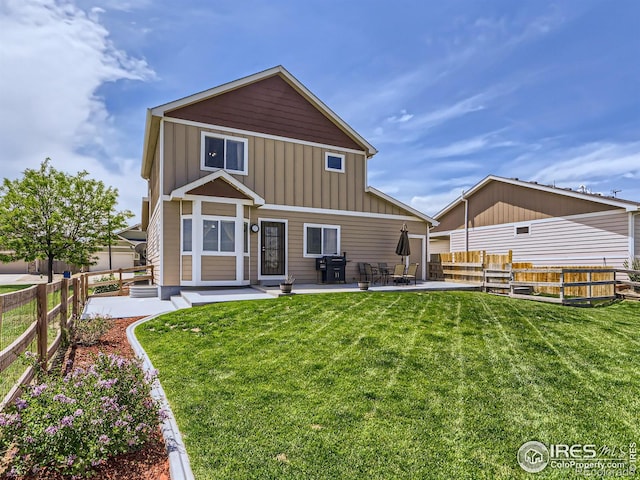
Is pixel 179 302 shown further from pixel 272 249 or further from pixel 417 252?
pixel 417 252

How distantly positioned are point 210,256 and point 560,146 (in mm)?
18398

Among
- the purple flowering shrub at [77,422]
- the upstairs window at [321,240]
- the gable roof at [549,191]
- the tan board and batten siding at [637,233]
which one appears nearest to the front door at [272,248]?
the upstairs window at [321,240]

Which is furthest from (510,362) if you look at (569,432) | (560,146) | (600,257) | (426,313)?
(560,146)

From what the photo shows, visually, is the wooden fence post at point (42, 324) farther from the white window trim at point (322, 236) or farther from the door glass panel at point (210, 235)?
the white window trim at point (322, 236)

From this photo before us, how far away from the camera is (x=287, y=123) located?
13336mm

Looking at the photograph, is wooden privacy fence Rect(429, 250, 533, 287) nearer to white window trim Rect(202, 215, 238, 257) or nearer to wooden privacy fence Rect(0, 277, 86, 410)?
white window trim Rect(202, 215, 238, 257)

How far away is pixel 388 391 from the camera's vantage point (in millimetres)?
3645

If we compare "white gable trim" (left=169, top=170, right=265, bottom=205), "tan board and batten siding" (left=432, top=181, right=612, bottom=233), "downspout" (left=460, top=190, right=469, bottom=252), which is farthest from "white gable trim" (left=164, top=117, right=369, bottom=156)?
"downspout" (left=460, top=190, right=469, bottom=252)

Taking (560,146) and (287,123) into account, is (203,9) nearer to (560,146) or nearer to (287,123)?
(287,123)

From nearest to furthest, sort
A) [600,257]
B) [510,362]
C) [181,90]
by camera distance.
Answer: [510,362], [181,90], [600,257]

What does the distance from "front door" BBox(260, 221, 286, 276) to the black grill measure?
1.41 metres

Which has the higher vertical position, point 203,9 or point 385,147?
point 203,9

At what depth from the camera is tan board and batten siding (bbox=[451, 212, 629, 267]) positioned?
1353 cm

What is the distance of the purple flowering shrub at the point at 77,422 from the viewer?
7.63 ft
